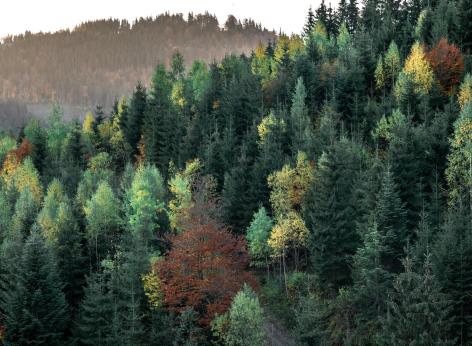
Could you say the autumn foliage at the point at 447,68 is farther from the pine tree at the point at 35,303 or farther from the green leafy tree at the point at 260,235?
the pine tree at the point at 35,303

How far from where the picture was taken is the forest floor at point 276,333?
47.5 metres

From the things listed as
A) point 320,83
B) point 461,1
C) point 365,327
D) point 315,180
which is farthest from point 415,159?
point 461,1

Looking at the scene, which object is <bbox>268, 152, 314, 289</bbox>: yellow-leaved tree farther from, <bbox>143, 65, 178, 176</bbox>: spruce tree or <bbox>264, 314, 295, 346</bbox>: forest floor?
<bbox>143, 65, 178, 176</bbox>: spruce tree

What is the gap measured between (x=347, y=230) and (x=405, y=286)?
49.4 ft

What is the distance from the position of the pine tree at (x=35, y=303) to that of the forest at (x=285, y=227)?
5.4 inches

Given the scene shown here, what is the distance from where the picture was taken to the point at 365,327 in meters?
41.8

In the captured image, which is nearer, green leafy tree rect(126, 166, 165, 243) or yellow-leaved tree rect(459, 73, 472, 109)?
green leafy tree rect(126, 166, 165, 243)

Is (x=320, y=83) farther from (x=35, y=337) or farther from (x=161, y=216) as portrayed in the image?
(x=35, y=337)

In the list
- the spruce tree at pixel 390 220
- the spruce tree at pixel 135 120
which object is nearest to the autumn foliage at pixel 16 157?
the spruce tree at pixel 135 120

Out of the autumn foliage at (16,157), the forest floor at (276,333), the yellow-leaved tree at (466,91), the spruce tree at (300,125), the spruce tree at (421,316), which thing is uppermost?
the yellow-leaved tree at (466,91)

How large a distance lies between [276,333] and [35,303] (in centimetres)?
Result: 2052

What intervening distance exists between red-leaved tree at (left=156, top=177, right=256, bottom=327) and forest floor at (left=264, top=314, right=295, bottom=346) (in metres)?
7.08

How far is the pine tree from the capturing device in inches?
1730

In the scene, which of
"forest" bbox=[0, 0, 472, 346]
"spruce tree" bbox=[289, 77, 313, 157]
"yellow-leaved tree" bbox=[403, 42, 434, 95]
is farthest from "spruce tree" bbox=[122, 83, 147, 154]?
"yellow-leaved tree" bbox=[403, 42, 434, 95]
